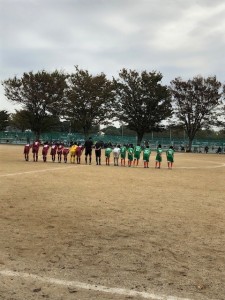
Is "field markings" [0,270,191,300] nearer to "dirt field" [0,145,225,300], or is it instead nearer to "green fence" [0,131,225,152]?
"dirt field" [0,145,225,300]

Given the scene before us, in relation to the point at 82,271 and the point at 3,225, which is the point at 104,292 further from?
the point at 3,225

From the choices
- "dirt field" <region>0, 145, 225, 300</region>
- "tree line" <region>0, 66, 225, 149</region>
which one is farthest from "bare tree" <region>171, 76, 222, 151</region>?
"dirt field" <region>0, 145, 225, 300</region>

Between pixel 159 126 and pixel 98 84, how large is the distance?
38.2 ft

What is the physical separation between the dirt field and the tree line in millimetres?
46440

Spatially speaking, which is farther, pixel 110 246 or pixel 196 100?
pixel 196 100

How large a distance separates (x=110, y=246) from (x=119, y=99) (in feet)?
172

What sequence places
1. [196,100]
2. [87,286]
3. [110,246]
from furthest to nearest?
[196,100] → [110,246] → [87,286]

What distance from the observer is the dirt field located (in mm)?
4168

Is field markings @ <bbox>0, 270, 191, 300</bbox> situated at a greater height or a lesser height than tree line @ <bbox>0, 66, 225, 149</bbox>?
lesser

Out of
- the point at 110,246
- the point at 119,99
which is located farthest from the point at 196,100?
the point at 110,246

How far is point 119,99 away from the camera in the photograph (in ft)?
189

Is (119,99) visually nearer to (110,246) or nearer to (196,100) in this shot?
(196,100)

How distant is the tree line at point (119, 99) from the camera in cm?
5512

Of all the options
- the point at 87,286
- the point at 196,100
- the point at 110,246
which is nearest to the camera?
the point at 87,286
